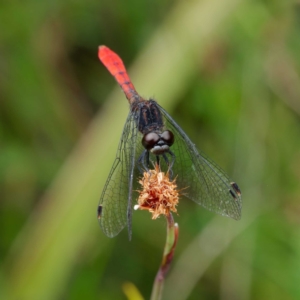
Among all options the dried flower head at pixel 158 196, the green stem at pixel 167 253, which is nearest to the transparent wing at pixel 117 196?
the dried flower head at pixel 158 196

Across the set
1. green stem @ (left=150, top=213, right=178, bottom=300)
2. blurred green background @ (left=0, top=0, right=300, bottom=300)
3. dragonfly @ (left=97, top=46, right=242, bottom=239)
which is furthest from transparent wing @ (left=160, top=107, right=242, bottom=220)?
blurred green background @ (left=0, top=0, right=300, bottom=300)

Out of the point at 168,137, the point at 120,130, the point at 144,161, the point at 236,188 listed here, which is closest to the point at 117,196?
the point at 144,161

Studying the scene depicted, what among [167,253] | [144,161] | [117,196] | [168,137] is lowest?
[167,253]

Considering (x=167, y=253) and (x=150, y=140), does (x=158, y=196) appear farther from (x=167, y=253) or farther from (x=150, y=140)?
(x=150, y=140)

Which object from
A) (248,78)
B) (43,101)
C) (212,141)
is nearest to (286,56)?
(248,78)

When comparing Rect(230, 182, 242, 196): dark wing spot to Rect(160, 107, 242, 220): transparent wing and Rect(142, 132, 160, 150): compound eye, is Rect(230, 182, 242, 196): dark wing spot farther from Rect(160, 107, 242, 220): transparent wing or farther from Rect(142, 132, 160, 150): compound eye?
Rect(142, 132, 160, 150): compound eye

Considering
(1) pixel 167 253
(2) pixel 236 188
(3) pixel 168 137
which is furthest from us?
(3) pixel 168 137

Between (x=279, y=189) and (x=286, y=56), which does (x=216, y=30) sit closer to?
(x=286, y=56)

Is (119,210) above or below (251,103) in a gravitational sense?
below
